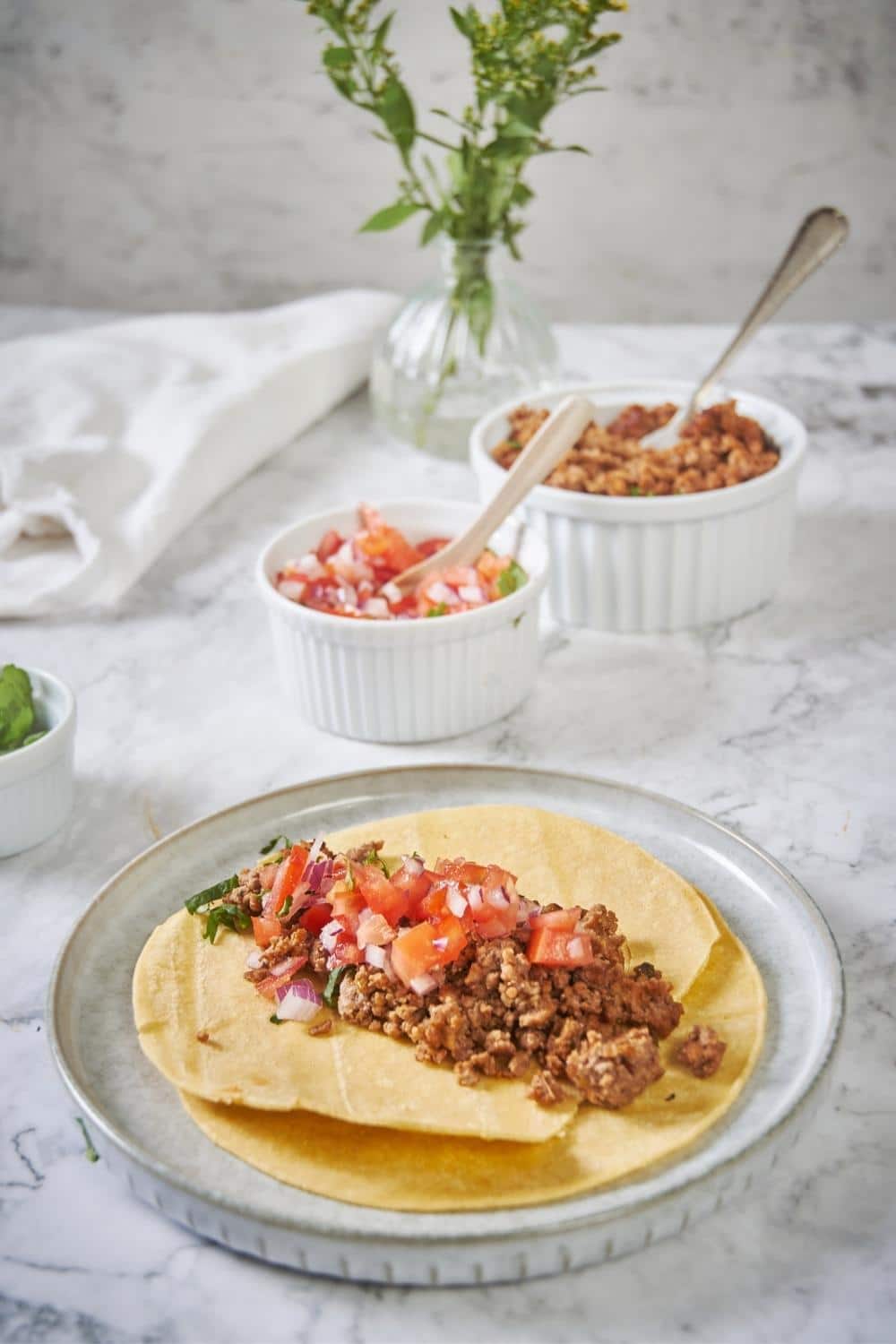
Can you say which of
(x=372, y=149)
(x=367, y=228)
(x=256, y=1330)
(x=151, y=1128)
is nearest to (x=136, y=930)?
(x=151, y=1128)

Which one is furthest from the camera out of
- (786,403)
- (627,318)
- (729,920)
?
(627,318)

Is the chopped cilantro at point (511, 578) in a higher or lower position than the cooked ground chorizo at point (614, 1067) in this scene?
higher

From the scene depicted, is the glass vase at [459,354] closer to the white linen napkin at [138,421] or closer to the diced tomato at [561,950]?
the white linen napkin at [138,421]

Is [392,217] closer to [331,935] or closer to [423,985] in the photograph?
[331,935]

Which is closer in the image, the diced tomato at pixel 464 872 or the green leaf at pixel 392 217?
the diced tomato at pixel 464 872

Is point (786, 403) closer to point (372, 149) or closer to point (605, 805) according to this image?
point (372, 149)

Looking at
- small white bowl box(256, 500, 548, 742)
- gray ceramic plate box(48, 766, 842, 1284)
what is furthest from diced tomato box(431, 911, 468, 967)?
small white bowl box(256, 500, 548, 742)

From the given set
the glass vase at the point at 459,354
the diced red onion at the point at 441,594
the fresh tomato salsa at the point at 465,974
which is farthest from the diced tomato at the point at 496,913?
the glass vase at the point at 459,354
